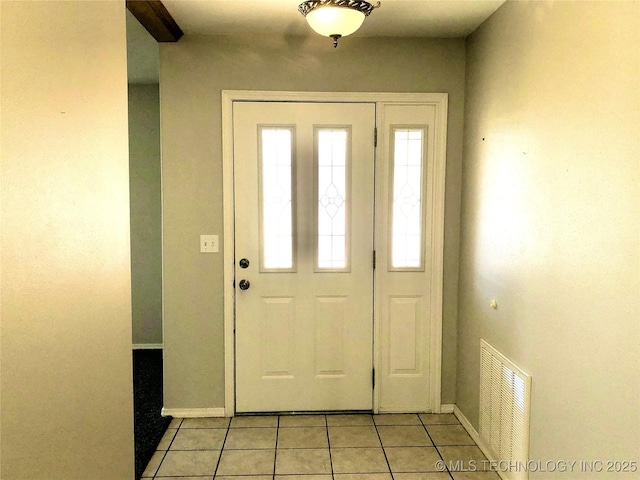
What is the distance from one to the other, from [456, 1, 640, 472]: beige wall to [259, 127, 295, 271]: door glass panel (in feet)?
3.74

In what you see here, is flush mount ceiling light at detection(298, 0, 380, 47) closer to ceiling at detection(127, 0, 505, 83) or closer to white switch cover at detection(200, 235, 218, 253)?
ceiling at detection(127, 0, 505, 83)

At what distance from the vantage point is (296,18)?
2594 mm

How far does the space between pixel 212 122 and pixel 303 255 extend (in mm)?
1002

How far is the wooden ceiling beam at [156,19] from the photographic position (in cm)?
229

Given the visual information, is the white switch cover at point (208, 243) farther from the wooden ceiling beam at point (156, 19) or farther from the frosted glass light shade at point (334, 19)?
Answer: the frosted glass light shade at point (334, 19)

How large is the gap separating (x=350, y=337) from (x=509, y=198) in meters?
1.34

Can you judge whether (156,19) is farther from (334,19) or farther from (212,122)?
(334,19)

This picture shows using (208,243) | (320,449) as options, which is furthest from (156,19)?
(320,449)

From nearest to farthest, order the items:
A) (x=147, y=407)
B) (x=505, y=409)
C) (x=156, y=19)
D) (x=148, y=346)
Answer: (x=505, y=409), (x=156, y=19), (x=147, y=407), (x=148, y=346)

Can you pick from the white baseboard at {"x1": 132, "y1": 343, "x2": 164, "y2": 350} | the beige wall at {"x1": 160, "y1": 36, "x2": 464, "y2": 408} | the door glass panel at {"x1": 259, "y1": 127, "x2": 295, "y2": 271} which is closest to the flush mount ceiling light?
the beige wall at {"x1": 160, "y1": 36, "x2": 464, "y2": 408}

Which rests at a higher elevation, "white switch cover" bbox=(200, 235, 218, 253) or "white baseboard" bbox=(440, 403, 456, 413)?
"white switch cover" bbox=(200, 235, 218, 253)

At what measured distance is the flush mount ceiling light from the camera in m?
2.06

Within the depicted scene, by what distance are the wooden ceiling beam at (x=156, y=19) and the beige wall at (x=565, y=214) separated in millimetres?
1746

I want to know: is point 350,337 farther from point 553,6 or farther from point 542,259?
point 553,6
